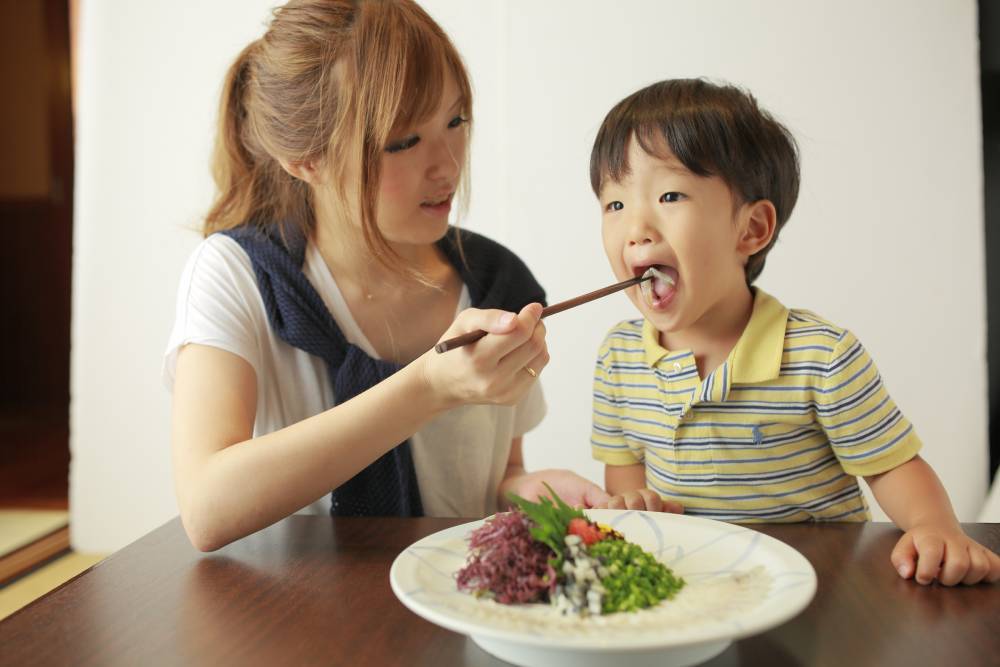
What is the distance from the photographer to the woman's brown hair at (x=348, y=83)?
1.28m

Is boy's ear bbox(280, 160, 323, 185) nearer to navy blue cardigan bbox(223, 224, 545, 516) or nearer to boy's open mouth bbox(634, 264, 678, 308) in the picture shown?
navy blue cardigan bbox(223, 224, 545, 516)

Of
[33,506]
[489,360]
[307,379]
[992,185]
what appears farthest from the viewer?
[33,506]

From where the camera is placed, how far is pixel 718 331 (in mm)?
1353

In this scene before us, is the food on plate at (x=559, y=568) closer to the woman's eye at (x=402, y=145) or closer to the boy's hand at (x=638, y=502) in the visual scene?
the boy's hand at (x=638, y=502)

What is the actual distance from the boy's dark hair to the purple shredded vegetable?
0.62m

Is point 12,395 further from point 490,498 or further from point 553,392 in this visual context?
point 490,498

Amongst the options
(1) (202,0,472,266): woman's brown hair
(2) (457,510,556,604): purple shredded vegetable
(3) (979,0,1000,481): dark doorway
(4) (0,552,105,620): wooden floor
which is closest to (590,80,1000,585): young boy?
(1) (202,0,472,266): woman's brown hair

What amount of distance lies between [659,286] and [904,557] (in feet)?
1.58

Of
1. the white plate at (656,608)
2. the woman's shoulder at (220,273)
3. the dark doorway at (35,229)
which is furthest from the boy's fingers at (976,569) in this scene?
the dark doorway at (35,229)

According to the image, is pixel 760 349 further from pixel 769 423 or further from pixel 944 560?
pixel 944 560

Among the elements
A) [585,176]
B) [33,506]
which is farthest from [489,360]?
[33,506]

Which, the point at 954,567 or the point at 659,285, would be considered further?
the point at 659,285

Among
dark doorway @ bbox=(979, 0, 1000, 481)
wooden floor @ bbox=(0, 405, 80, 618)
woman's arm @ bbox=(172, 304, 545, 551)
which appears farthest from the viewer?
wooden floor @ bbox=(0, 405, 80, 618)

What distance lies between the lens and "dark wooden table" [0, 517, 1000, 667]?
75 cm
